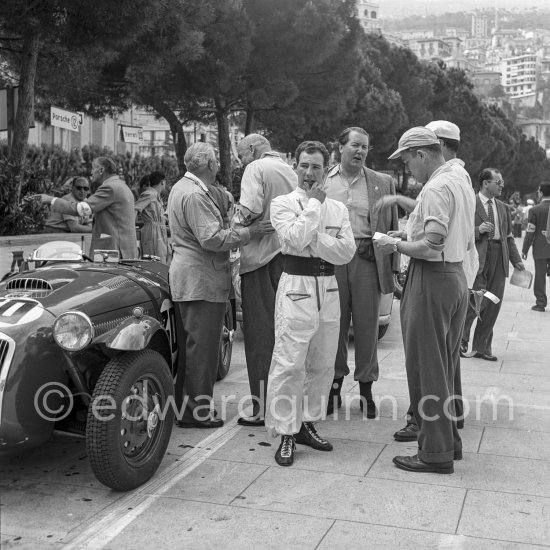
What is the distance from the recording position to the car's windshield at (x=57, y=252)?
5047mm

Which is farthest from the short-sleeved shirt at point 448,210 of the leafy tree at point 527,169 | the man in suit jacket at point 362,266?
the leafy tree at point 527,169

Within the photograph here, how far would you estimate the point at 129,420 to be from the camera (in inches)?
165

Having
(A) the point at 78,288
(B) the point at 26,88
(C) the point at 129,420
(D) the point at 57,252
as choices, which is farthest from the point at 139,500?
(B) the point at 26,88

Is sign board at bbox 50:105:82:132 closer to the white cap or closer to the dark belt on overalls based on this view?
the dark belt on overalls

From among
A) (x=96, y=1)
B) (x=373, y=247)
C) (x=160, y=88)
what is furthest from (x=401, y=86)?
(x=373, y=247)

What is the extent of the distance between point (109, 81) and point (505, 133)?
2308 inches

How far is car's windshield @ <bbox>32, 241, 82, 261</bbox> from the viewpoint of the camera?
16.6 feet

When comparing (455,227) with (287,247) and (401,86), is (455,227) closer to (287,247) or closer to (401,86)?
(287,247)

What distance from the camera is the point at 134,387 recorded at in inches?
168

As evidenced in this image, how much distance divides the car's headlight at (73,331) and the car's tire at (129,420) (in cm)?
23

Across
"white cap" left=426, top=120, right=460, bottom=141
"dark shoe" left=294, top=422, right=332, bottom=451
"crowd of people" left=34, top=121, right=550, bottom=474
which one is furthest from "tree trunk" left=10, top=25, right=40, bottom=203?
"white cap" left=426, top=120, right=460, bottom=141

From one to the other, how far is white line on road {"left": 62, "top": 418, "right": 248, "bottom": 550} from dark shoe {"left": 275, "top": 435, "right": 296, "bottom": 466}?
43 centimetres

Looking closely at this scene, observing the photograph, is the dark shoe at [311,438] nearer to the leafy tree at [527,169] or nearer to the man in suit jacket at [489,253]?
the man in suit jacket at [489,253]

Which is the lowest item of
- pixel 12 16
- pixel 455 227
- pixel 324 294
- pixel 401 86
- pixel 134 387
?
pixel 134 387
